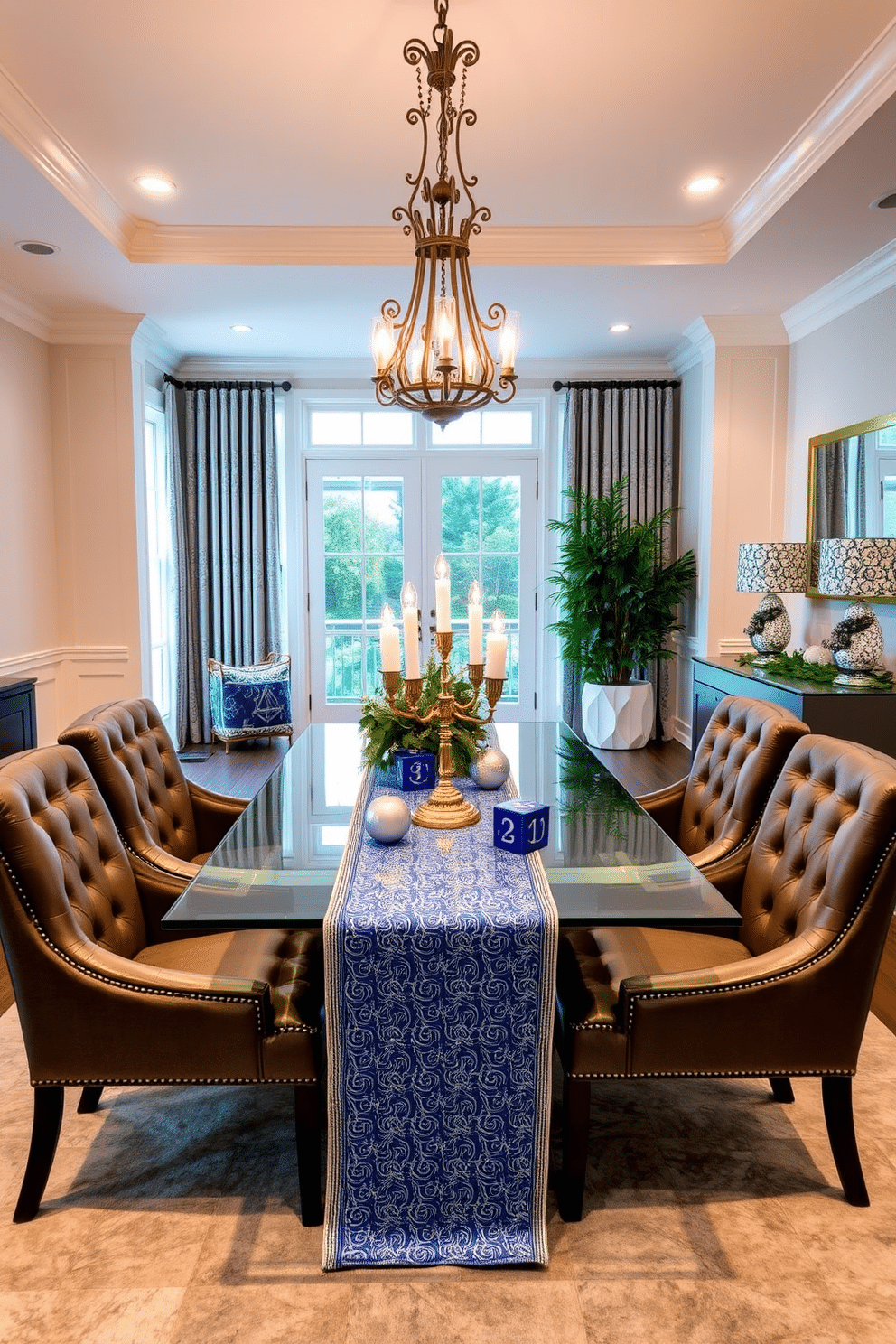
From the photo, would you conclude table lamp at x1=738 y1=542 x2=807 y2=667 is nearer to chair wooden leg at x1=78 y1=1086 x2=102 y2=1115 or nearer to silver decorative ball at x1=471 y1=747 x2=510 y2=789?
silver decorative ball at x1=471 y1=747 x2=510 y2=789

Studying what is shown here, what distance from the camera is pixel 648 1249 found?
1702mm

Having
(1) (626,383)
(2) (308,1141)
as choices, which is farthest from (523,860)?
(1) (626,383)

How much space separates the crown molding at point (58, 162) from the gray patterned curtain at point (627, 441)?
3.29 m

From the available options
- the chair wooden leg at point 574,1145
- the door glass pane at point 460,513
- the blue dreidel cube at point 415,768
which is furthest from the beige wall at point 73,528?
the chair wooden leg at point 574,1145

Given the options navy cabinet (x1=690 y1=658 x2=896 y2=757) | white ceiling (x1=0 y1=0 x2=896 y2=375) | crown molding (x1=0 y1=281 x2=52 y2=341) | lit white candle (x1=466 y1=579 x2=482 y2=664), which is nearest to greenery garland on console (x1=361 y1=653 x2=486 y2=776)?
lit white candle (x1=466 y1=579 x2=482 y2=664)

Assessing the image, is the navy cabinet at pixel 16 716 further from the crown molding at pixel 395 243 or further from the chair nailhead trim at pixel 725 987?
the chair nailhead trim at pixel 725 987

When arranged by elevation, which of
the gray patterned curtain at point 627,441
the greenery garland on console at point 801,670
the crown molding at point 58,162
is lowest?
the greenery garland on console at point 801,670

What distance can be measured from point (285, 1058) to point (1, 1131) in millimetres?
877

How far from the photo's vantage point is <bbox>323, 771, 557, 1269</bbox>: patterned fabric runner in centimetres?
158

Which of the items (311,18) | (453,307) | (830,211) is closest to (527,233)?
(830,211)

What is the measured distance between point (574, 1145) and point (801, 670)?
2769 mm

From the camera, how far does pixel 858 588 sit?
355 centimetres

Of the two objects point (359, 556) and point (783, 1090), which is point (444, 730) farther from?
point (359, 556)

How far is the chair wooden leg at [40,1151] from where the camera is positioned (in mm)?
1749
